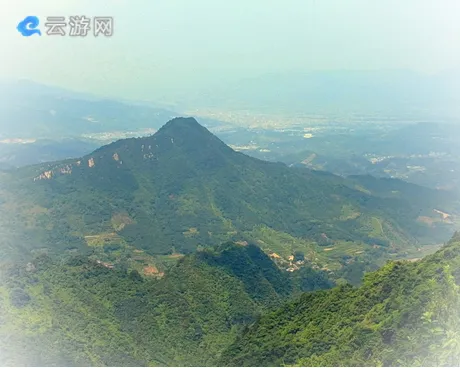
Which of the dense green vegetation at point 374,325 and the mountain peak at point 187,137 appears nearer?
the dense green vegetation at point 374,325

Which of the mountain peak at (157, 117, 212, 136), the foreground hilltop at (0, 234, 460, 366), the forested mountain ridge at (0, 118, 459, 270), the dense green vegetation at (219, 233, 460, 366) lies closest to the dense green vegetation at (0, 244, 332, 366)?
the foreground hilltop at (0, 234, 460, 366)

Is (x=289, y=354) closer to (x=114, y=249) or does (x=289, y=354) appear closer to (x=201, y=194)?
(x=114, y=249)

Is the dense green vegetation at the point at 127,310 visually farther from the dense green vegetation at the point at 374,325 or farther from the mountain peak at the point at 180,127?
the mountain peak at the point at 180,127

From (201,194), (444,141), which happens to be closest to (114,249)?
(201,194)

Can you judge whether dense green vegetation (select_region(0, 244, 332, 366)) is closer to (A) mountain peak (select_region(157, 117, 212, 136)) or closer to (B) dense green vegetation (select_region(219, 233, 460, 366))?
(B) dense green vegetation (select_region(219, 233, 460, 366))

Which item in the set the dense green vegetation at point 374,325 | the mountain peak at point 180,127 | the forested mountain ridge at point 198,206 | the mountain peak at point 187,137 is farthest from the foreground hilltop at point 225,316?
the mountain peak at point 180,127

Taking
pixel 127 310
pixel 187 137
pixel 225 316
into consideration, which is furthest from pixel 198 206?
pixel 127 310
